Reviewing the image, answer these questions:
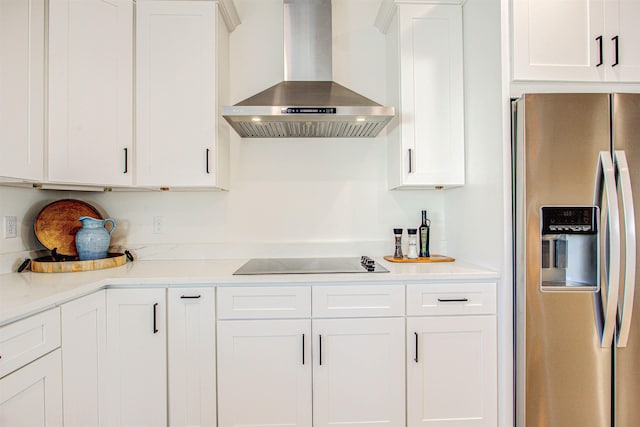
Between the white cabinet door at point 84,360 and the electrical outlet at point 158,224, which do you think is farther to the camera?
the electrical outlet at point 158,224

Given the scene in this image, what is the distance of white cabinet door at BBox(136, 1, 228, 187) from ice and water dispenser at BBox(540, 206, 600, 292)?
5.70ft

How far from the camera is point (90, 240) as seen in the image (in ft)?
6.07

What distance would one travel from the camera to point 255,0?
221 centimetres

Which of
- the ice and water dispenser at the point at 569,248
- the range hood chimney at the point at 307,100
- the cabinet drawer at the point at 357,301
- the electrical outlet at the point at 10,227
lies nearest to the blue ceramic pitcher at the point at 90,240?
the electrical outlet at the point at 10,227

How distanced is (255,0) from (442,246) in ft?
6.86

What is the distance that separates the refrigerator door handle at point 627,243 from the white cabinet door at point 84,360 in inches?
91.1

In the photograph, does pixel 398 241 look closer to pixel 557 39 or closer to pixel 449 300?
pixel 449 300

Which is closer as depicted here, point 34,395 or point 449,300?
point 34,395

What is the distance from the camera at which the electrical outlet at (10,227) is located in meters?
1.68

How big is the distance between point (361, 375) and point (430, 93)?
1.59 metres

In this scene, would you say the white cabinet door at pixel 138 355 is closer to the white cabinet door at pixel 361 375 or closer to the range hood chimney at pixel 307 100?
the white cabinet door at pixel 361 375

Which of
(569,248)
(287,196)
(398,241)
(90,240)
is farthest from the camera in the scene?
(287,196)

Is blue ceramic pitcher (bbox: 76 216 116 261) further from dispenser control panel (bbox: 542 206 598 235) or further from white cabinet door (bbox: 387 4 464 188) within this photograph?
dispenser control panel (bbox: 542 206 598 235)

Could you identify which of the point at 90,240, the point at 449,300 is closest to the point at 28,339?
the point at 90,240
